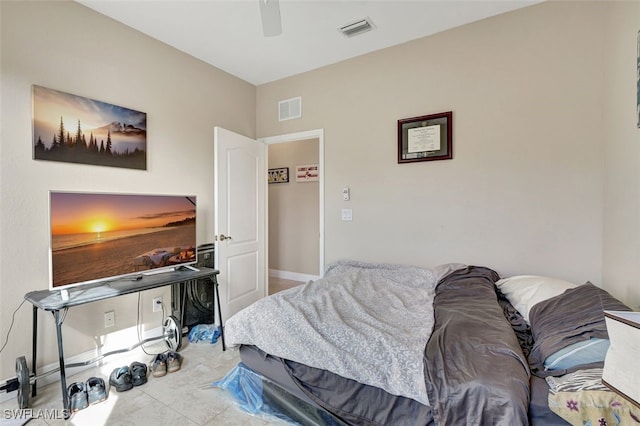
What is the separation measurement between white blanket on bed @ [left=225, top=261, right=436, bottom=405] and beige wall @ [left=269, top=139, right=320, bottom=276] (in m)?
2.50

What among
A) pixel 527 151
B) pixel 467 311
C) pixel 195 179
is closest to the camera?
pixel 467 311

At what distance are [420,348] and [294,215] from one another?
3.90m

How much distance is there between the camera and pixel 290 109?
363 cm

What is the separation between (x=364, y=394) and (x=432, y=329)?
0.50m

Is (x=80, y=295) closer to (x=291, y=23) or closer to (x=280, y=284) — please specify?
(x=291, y=23)

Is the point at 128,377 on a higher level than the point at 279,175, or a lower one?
lower

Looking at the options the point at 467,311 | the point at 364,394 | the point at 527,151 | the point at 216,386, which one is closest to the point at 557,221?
the point at 527,151

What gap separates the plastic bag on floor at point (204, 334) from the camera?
281cm

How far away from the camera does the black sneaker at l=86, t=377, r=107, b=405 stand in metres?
1.89

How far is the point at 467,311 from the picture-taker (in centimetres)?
170

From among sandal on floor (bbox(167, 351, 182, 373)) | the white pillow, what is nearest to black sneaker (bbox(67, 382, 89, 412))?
sandal on floor (bbox(167, 351, 182, 373))

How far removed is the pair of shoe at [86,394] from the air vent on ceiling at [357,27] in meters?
3.35

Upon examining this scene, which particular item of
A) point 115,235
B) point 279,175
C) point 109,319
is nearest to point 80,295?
point 115,235

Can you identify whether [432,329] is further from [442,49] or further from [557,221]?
[442,49]
